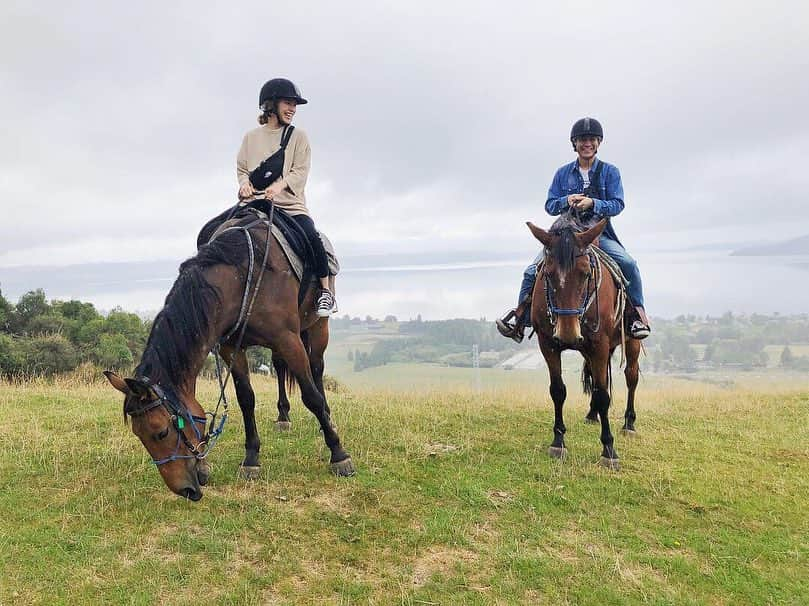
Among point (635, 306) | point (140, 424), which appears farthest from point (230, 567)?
point (635, 306)

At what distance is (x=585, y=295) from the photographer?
14.9ft

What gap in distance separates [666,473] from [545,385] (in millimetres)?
6479

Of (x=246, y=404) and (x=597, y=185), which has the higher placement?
(x=597, y=185)

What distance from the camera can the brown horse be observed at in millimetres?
3188

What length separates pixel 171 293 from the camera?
3621mm

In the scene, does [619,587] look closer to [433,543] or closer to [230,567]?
[433,543]

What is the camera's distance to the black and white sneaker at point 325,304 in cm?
486

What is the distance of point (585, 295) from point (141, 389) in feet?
12.6

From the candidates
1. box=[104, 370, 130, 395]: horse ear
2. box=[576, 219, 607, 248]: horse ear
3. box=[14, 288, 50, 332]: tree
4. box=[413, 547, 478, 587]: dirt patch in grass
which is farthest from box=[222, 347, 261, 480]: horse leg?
box=[14, 288, 50, 332]: tree

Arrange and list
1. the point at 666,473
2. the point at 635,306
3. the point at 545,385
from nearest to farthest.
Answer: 1. the point at 666,473
2. the point at 635,306
3. the point at 545,385

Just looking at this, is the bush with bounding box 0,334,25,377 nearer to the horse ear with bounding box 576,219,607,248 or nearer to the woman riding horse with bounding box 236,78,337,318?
the woman riding horse with bounding box 236,78,337,318

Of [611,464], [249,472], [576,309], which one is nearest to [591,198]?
[576,309]

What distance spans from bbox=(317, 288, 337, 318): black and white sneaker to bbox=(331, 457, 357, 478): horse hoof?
58.3 inches

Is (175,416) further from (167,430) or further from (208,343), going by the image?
(208,343)
